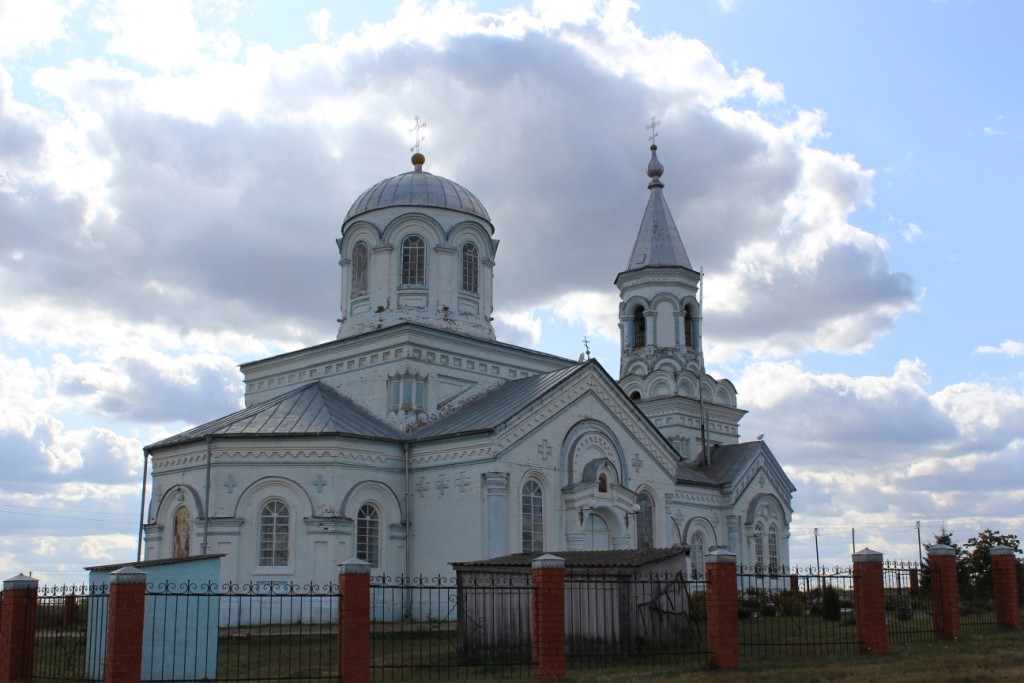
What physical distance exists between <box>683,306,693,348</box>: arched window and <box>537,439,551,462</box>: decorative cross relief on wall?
1288 centimetres

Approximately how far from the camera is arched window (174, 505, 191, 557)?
80.4 feet

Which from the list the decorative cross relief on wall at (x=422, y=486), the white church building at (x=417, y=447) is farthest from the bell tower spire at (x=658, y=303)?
the decorative cross relief on wall at (x=422, y=486)

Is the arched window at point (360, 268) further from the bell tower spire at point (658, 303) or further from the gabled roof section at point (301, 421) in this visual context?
the bell tower spire at point (658, 303)

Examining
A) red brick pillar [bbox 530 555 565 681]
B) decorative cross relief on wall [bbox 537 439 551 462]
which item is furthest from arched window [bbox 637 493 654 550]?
red brick pillar [bbox 530 555 565 681]

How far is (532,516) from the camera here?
82.4ft

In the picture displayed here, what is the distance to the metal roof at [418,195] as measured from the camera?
2994cm

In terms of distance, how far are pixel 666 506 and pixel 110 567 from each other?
15707mm

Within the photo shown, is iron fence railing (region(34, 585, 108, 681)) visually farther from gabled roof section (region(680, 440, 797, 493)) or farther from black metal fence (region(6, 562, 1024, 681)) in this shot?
gabled roof section (region(680, 440, 797, 493))

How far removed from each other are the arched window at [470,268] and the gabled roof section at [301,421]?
4786 mm

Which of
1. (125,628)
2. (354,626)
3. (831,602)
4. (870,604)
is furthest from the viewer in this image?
(831,602)

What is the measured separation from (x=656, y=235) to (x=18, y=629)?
27521 millimetres

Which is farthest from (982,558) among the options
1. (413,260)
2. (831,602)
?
(413,260)

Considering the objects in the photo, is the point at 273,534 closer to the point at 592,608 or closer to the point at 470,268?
the point at 592,608

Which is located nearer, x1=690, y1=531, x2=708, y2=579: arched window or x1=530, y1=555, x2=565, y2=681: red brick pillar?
x1=530, y1=555, x2=565, y2=681: red brick pillar
